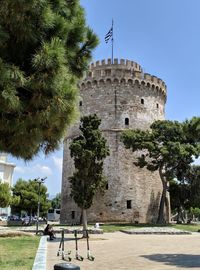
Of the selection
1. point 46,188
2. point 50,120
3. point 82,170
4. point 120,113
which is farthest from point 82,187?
point 46,188

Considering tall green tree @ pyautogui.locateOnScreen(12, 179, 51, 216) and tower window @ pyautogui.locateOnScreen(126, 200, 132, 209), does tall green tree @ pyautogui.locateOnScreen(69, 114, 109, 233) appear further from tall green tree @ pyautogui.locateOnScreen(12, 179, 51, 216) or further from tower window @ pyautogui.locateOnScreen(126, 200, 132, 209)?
tall green tree @ pyautogui.locateOnScreen(12, 179, 51, 216)

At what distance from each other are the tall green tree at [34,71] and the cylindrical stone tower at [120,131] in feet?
93.0

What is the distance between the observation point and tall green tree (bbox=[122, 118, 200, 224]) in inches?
1221

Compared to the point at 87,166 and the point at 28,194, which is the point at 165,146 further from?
the point at 28,194

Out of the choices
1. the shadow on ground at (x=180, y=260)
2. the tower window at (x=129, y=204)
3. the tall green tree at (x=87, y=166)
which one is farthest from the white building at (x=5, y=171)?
the shadow on ground at (x=180, y=260)

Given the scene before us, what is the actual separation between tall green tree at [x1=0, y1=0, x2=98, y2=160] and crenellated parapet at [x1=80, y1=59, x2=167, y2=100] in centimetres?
3043

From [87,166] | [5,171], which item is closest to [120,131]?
[87,166]

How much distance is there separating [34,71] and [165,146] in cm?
2615

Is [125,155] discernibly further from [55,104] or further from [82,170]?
[55,104]

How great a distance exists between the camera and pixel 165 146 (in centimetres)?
3164

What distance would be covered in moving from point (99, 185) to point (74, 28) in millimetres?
14808

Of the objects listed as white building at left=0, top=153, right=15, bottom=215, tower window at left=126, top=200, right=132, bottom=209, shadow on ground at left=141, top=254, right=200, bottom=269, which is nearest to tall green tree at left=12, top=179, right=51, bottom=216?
white building at left=0, top=153, right=15, bottom=215

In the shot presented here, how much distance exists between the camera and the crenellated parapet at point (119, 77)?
37688 millimetres

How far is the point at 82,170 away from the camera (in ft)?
68.8
